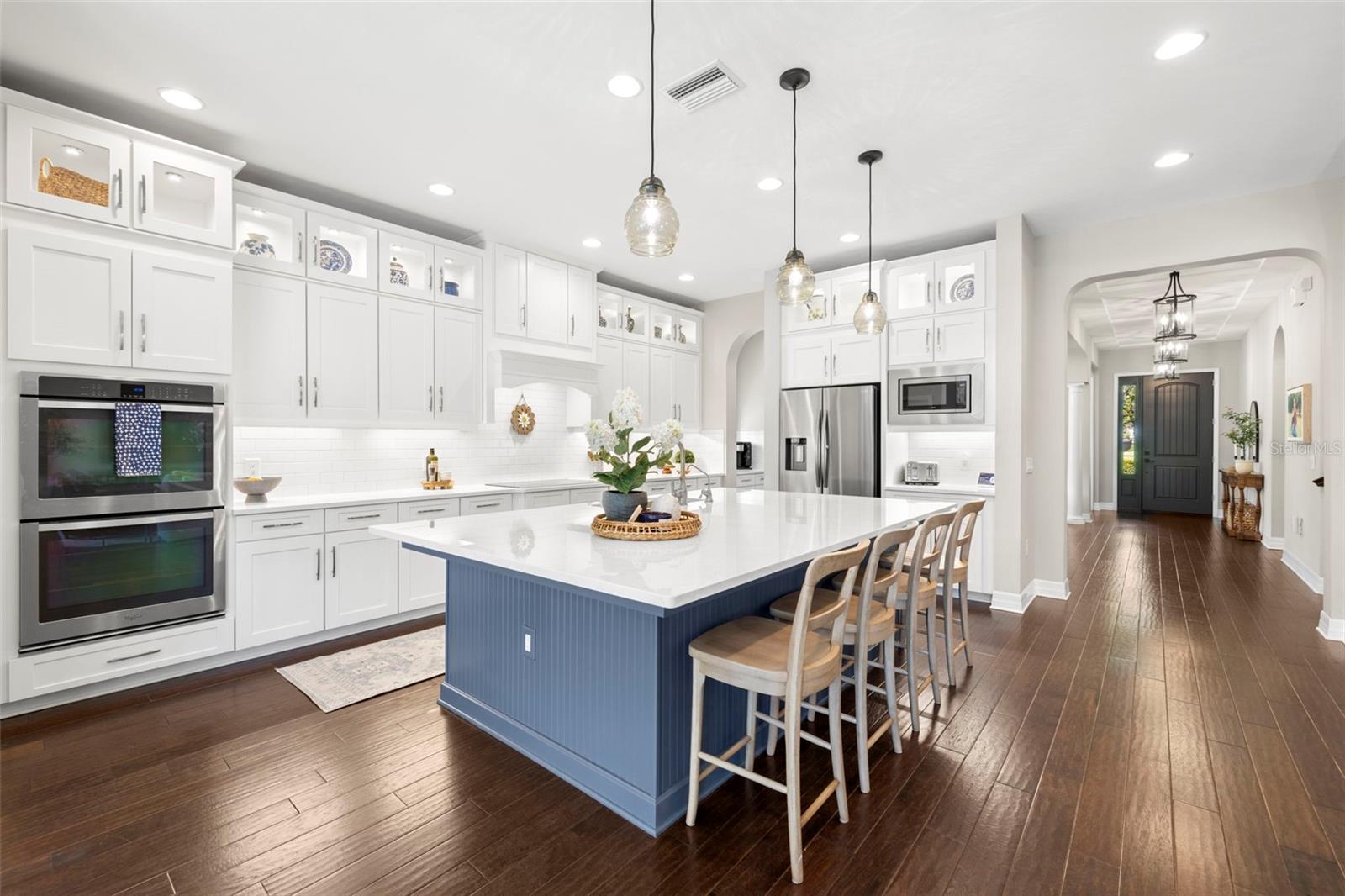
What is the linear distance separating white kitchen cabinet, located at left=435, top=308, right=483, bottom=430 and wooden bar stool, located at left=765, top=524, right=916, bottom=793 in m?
3.17

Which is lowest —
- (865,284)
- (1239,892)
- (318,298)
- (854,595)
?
(1239,892)

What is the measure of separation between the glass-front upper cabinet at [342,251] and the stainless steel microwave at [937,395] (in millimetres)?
4140

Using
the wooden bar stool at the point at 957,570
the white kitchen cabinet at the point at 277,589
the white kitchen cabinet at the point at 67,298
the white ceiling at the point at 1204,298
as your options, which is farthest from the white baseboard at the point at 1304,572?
the white kitchen cabinet at the point at 67,298

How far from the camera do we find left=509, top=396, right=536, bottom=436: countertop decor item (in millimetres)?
5434

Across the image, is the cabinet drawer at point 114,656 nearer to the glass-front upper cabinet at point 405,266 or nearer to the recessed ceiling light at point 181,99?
the glass-front upper cabinet at point 405,266

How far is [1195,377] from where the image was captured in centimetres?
958

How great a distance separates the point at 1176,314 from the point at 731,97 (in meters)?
5.61

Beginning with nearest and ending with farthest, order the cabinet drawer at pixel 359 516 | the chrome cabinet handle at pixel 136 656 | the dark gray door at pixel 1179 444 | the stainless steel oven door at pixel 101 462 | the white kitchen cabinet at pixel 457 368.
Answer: the stainless steel oven door at pixel 101 462
the chrome cabinet handle at pixel 136 656
the cabinet drawer at pixel 359 516
the white kitchen cabinet at pixel 457 368
the dark gray door at pixel 1179 444

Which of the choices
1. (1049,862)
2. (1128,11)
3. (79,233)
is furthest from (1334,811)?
(79,233)

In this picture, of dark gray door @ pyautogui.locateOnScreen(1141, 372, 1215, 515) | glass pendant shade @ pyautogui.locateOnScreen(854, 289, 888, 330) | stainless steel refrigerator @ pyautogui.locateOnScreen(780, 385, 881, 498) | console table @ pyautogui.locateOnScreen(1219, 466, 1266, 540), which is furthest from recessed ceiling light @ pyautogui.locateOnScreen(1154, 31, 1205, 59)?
dark gray door @ pyautogui.locateOnScreen(1141, 372, 1215, 515)

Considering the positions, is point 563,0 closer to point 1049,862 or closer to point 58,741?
point 1049,862

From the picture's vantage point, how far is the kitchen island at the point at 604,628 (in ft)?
5.92

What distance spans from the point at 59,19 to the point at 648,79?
235cm

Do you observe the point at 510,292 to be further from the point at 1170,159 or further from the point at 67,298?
the point at 1170,159
